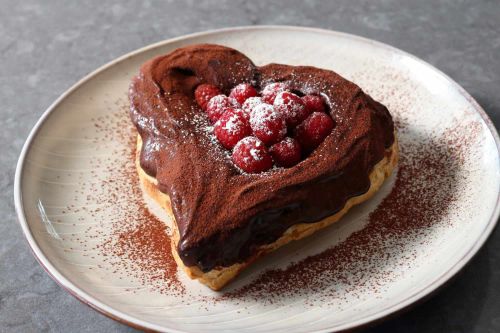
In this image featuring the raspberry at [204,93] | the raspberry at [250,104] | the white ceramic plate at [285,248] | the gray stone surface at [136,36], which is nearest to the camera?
the white ceramic plate at [285,248]

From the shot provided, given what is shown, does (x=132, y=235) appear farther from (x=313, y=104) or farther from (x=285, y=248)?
(x=313, y=104)

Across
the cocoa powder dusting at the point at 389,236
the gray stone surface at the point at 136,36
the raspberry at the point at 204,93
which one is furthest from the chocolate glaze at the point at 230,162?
the gray stone surface at the point at 136,36

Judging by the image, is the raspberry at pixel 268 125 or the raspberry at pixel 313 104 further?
the raspberry at pixel 313 104

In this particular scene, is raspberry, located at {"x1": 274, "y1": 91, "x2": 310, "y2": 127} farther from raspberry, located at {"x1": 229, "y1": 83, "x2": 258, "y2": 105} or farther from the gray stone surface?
the gray stone surface

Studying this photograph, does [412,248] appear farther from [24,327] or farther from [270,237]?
[24,327]

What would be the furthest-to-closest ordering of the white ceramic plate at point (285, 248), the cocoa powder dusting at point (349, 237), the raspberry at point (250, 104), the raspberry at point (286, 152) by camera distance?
the raspberry at point (250, 104) < the raspberry at point (286, 152) < the cocoa powder dusting at point (349, 237) < the white ceramic plate at point (285, 248)

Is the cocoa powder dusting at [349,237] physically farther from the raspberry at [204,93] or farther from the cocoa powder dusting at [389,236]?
the raspberry at [204,93]

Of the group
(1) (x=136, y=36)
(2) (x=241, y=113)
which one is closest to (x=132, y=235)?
(2) (x=241, y=113)
